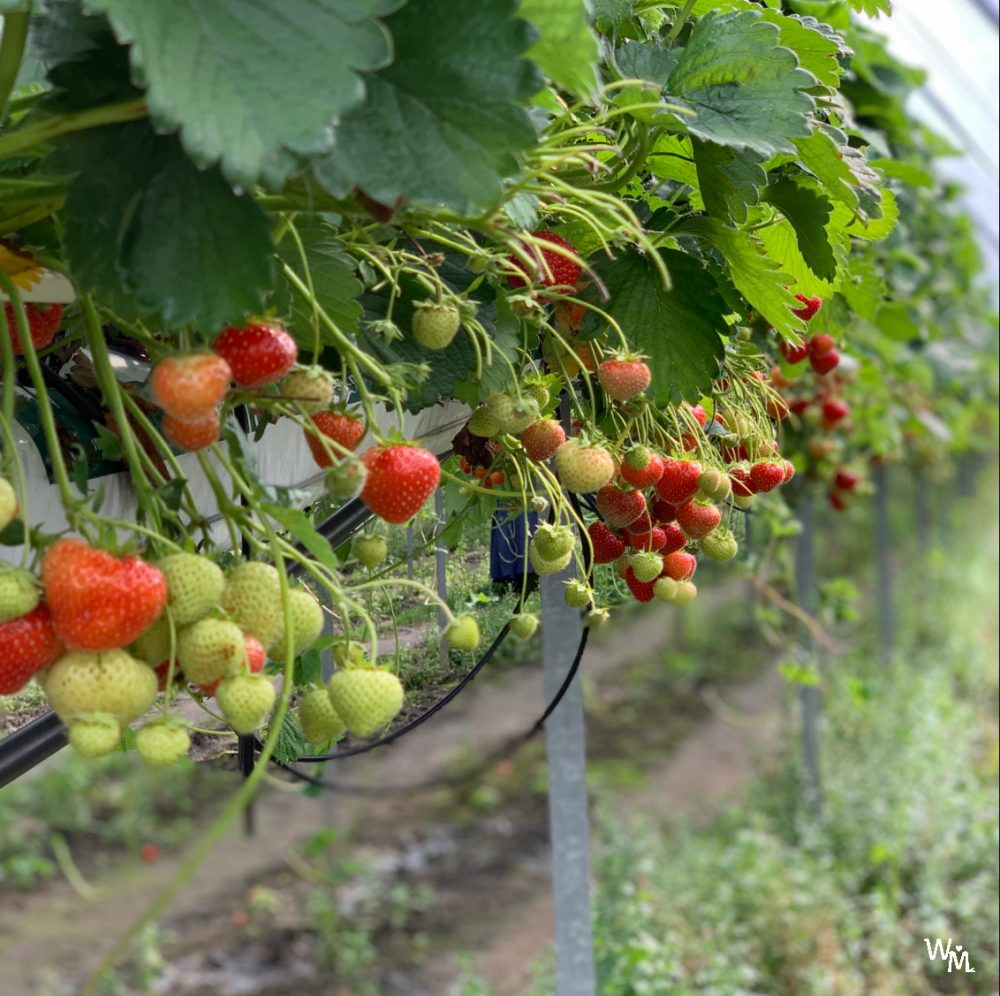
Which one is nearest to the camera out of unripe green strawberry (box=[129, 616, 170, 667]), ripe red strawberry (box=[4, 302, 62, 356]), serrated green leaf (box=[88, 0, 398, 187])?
serrated green leaf (box=[88, 0, 398, 187])

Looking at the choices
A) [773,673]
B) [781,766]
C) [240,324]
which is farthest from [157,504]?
[773,673]

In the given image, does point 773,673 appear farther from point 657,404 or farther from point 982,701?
point 657,404

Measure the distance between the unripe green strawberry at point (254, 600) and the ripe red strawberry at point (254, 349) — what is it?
0.28 feet

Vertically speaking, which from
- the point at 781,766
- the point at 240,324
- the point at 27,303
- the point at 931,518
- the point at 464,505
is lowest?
the point at 931,518

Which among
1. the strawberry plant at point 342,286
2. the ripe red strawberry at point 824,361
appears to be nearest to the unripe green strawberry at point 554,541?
the strawberry plant at point 342,286

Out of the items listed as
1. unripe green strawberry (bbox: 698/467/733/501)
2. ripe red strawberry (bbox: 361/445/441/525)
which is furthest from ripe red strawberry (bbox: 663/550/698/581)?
ripe red strawberry (bbox: 361/445/441/525)

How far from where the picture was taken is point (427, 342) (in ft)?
2.24

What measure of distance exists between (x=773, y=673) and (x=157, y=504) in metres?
7.26

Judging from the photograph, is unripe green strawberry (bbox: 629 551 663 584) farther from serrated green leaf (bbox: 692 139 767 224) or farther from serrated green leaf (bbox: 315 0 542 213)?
serrated green leaf (bbox: 315 0 542 213)

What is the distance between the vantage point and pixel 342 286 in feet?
2.31

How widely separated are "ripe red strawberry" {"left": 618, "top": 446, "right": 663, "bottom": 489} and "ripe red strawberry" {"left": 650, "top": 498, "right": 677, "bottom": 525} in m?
0.08

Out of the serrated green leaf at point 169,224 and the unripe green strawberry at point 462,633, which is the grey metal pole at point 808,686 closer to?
the unripe green strawberry at point 462,633

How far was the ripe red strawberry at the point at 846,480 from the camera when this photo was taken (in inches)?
133

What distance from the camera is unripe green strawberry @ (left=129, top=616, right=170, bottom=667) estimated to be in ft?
1.76
